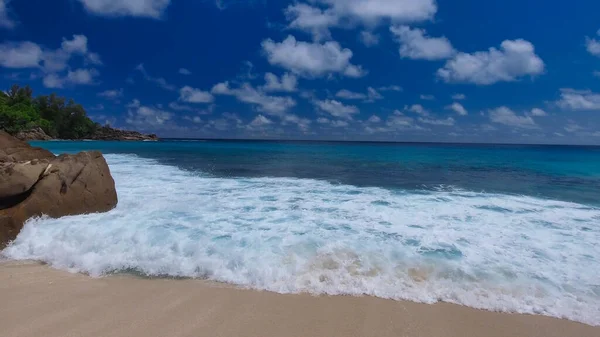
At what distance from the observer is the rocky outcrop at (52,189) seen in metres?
5.84

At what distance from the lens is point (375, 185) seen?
1240 cm

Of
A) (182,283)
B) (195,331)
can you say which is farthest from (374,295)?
(182,283)

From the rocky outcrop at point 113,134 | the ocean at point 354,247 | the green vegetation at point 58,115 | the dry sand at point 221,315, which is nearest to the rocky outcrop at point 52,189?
the ocean at point 354,247

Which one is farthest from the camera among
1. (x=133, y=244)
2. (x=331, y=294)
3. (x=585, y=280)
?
(x=133, y=244)

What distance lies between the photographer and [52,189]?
259 inches

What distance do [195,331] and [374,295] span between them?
7.12 feet

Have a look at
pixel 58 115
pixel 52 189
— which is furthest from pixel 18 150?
pixel 58 115

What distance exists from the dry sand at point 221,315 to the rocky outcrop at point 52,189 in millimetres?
2427

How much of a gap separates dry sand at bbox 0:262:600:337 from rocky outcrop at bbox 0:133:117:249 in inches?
95.6

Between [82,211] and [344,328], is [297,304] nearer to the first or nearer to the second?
[344,328]

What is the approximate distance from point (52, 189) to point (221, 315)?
18.2ft

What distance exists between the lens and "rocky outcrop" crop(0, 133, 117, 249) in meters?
5.84

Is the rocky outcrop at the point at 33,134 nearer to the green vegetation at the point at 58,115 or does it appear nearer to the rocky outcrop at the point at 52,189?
the green vegetation at the point at 58,115

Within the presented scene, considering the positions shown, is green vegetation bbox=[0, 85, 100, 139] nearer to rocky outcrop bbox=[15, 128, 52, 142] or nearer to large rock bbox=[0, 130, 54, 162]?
rocky outcrop bbox=[15, 128, 52, 142]
